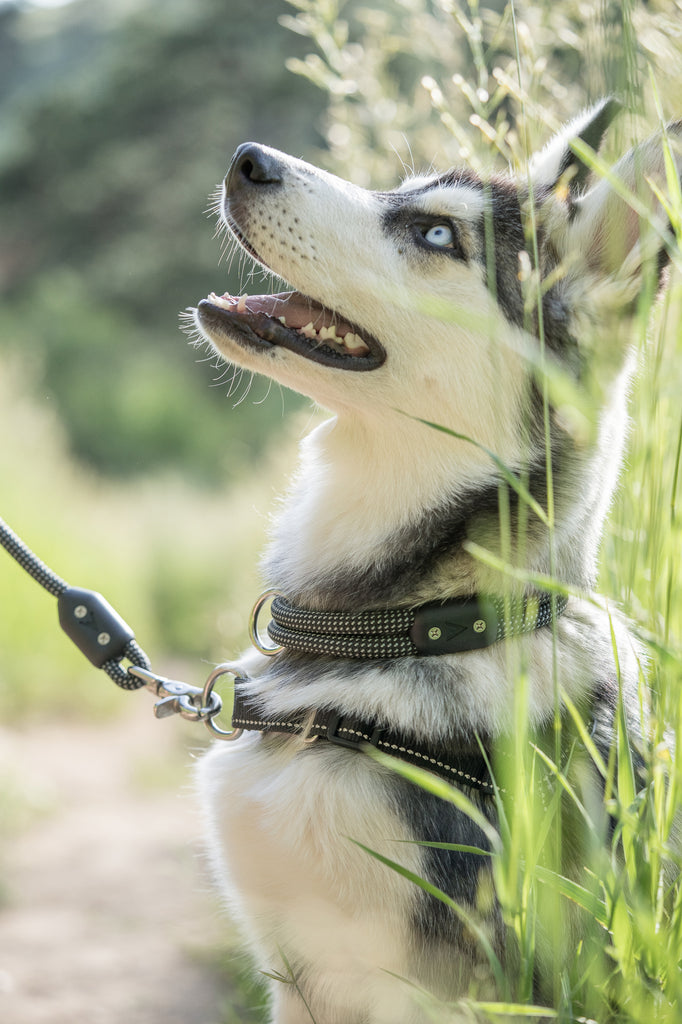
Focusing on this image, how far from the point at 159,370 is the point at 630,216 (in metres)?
12.6

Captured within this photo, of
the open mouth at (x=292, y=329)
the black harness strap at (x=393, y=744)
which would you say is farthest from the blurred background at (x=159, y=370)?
the black harness strap at (x=393, y=744)

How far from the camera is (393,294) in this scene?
182 cm

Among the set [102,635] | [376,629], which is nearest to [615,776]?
[376,629]

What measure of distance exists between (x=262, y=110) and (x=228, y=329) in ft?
46.2

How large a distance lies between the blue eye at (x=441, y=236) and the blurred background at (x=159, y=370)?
16 cm

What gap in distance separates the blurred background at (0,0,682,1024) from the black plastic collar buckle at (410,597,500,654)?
0.93ft

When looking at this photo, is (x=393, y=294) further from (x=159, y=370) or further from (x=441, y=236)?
(x=159, y=370)

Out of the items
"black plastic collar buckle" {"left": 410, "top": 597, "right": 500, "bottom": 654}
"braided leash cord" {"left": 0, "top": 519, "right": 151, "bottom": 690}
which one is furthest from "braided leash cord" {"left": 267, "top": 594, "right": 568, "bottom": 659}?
"braided leash cord" {"left": 0, "top": 519, "right": 151, "bottom": 690}

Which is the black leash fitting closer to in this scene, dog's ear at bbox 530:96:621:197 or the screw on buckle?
the screw on buckle

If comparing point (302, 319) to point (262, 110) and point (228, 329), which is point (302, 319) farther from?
point (262, 110)

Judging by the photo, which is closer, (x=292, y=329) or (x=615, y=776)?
(x=615, y=776)

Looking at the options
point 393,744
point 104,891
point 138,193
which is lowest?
point 138,193

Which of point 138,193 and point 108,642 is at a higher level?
point 108,642

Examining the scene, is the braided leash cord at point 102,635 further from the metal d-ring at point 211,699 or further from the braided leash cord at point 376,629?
the braided leash cord at point 376,629
